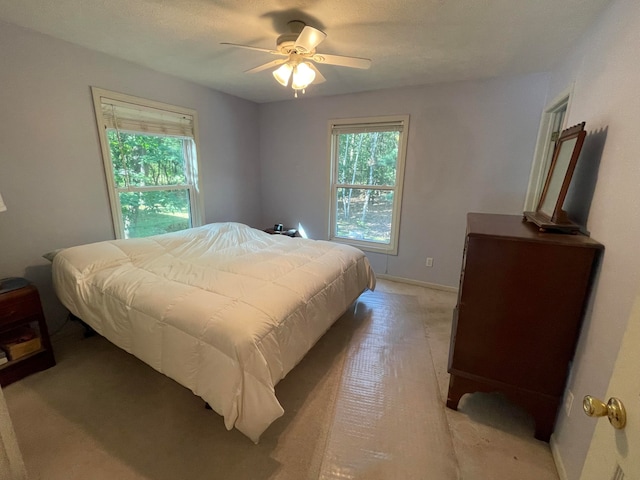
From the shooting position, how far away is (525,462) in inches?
56.7

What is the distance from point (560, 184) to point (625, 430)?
1.44 metres

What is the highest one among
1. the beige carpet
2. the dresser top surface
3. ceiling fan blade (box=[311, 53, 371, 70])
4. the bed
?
ceiling fan blade (box=[311, 53, 371, 70])

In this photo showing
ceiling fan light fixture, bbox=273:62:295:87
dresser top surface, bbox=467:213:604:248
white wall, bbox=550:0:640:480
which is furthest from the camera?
ceiling fan light fixture, bbox=273:62:295:87

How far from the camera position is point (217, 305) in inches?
62.6

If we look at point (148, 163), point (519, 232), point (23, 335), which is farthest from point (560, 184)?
point (23, 335)

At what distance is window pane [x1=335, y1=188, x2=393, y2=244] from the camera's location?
3678 mm

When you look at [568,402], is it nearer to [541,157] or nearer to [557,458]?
[557,458]

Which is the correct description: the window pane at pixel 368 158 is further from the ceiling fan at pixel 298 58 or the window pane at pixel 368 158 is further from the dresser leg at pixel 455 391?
the dresser leg at pixel 455 391

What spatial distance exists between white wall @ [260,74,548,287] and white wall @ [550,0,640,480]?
1323mm

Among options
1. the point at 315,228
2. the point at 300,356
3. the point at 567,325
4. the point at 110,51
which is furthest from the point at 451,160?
the point at 110,51

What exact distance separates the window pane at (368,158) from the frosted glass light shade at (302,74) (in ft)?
5.61

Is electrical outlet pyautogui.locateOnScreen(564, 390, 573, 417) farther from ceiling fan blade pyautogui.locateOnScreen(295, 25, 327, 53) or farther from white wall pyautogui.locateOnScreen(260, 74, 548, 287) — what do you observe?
ceiling fan blade pyautogui.locateOnScreen(295, 25, 327, 53)

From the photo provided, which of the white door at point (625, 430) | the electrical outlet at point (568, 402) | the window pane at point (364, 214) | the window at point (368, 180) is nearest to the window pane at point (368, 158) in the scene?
the window at point (368, 180)

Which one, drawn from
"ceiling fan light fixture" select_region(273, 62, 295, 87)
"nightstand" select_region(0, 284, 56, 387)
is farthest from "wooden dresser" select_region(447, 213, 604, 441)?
"nightstand" select_region(0, 284, 56, 387)
